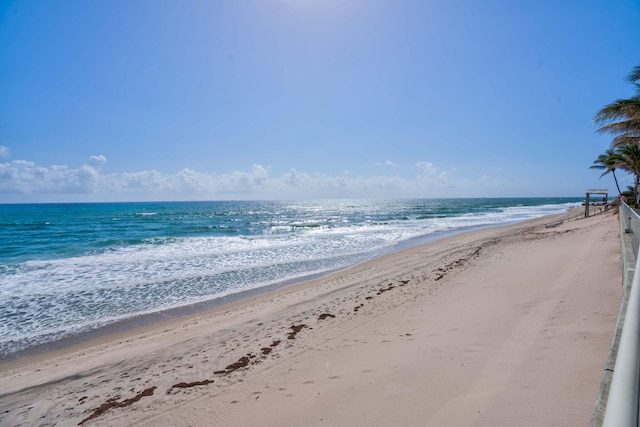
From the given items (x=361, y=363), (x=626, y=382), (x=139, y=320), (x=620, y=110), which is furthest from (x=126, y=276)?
(x=620, y=110)

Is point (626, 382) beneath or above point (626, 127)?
beneath

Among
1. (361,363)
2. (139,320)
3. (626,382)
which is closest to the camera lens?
(626,382)

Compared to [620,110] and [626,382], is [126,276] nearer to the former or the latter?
[626,382]

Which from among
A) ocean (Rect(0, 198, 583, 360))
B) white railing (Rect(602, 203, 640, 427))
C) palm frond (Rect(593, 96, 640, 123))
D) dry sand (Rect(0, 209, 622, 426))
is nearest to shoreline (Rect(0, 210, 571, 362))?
ocean (Rect(0, 198, 583, 360))

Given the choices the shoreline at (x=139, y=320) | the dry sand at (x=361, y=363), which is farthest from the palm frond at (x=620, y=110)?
the shoreline at (x=139, y=320)

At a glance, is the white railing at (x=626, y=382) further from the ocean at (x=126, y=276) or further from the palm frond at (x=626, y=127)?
the palm frond at (x=626, y=127)

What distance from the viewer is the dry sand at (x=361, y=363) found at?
3574 mm

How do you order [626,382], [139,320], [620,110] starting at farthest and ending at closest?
[620,110], [139,320], [626,382]

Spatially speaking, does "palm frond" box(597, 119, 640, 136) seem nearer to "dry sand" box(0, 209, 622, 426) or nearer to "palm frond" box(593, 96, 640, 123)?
"palm frond" box(593, 96, 640, 123)

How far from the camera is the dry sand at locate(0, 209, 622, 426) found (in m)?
3.57

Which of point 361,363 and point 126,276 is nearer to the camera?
point 361,363

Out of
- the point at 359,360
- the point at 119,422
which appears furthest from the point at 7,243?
the point at 359,360

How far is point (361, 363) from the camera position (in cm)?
487

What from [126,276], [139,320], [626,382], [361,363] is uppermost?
[626,382]
